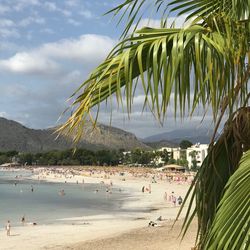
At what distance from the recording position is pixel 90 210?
3253cm

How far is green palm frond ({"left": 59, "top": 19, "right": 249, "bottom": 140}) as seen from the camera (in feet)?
3.92

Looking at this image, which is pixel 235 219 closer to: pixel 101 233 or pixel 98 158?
pixel 101 233

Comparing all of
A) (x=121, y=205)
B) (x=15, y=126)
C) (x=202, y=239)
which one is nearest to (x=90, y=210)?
(x=121, y=205)

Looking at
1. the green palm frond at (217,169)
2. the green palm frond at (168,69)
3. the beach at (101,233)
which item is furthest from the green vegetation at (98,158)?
the green palm frond at (168,69)

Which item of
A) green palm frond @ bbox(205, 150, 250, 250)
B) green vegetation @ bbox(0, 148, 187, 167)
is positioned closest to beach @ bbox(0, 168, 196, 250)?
green palm frond @ bbox(205, 150, 250, 250)

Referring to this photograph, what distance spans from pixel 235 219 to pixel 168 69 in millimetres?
413

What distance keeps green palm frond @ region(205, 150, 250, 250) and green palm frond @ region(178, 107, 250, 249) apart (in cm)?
37

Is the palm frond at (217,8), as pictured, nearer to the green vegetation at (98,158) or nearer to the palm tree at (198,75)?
the palm tree at (198,75)

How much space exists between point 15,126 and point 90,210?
565 feet

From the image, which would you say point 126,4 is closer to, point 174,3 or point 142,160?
point 174,3

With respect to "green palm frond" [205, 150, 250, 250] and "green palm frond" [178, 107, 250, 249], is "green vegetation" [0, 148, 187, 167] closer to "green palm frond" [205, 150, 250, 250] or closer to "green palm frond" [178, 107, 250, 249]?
"green palm frond" [178, 107, 250, 249]

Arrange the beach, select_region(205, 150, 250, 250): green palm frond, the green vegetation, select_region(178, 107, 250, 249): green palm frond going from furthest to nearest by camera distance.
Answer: the green vegetation, the beach, select_region(178, 107, 250, 249): green palm frond, select_region(205, 150, 250, 250): green palm frond

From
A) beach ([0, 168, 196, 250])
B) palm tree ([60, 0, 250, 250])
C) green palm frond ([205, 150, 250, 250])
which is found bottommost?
beach ([0, 168, 196, 250])

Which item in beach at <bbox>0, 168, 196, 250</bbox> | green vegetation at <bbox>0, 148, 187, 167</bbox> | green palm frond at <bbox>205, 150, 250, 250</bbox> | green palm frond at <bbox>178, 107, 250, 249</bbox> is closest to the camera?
green palm frond at <bbox>205, 150, 250, 250</bbox>
